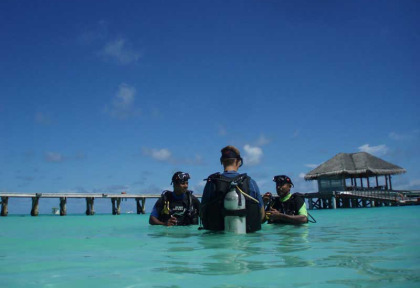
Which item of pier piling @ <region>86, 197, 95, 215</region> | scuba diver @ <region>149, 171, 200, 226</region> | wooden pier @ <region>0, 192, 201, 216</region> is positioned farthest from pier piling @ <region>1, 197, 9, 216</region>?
scuba diver @ <region>149, 171, 200, 226</region>

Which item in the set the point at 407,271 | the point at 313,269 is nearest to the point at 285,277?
the point at 313,269

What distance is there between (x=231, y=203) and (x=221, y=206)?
0.27 metres

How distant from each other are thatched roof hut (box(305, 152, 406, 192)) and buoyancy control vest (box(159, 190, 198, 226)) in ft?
121

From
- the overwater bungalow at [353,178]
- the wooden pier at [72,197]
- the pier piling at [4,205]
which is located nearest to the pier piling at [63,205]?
the wooden pier at [72,197]

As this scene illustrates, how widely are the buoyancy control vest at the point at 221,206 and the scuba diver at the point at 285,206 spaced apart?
1.74 meters

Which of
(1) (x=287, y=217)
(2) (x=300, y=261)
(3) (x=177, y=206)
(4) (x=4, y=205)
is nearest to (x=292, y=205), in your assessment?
(1) (x=287, y=217)

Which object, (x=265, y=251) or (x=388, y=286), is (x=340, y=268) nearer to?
(x=388, y=286)

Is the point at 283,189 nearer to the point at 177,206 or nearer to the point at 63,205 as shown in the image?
the point at 177,206

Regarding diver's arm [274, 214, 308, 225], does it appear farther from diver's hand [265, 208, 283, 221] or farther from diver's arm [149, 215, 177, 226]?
diver's arm [149, 215, 177, 226]

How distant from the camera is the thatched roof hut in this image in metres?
41.8

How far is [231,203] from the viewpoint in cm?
604

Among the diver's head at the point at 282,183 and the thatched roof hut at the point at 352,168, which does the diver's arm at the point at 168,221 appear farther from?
the thatched roof hut at the point at 352,168

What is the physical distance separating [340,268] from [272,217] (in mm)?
4851

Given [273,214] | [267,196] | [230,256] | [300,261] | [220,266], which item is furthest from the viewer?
[267,196]
